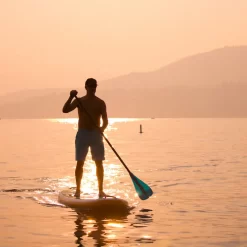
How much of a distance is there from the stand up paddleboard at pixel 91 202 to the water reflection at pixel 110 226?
5.2 inches

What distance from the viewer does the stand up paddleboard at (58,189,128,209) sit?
12.7 metres

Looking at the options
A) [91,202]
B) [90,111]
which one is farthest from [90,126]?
[91,202]

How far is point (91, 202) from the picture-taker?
1287cm

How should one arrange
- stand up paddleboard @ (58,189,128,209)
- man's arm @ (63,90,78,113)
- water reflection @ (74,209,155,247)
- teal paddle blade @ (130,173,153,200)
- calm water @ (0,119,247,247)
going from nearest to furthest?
water reflection @ (74,209,155,247), calm water @ (0,119,247,247), stand up paddleboard @ (58,189,128,209), man's arm @ (63,90,78,113), teal paddle blade @ (130,173,153,200)

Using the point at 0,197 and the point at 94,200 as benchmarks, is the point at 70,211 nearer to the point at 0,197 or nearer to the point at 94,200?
the point at 94,200

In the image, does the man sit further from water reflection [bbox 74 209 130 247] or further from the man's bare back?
water reflection [bbox 74 209 130 247]

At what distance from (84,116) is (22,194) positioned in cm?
410

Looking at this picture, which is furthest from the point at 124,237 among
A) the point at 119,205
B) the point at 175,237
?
the point at 119,205

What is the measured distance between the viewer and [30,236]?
33.7 feet

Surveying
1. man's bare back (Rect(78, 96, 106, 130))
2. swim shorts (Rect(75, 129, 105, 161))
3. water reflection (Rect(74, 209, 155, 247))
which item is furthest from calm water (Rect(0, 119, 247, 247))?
man's bare back (Rect(78, 96, 106, 130))

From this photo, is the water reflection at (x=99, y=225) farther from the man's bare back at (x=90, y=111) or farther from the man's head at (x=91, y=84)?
the man's head at (x=91, y=84)

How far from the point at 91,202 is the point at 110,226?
1.80 metres

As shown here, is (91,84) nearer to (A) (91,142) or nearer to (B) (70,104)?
(B) (70,104)

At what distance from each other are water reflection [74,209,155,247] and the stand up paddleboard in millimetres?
133
